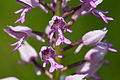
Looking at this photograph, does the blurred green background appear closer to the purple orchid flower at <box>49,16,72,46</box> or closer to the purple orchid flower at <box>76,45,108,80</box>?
the purple orchid flower at <box>76,45,108,80</box>

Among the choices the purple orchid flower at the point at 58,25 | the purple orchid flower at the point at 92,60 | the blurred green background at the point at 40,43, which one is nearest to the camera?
the purple orchid flower at the point at 58,25

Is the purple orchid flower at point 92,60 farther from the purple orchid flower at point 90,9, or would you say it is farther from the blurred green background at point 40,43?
the blurred green background at point 40,43

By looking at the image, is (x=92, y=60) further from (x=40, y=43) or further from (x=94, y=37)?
(x=40, y=43)

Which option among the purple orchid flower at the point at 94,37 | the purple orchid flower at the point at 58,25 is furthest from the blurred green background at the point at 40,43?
the purple orchid flower at the point at 58,25

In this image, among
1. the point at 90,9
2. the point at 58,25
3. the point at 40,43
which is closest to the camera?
the point at 58,25

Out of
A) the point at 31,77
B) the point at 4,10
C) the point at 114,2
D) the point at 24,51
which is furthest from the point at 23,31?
the point at 114,2

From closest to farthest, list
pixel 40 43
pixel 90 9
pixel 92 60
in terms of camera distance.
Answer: pixel 90 9 → pixel 92 60 → pixel 40 43

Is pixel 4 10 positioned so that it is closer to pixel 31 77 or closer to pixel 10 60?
pixel 10 60

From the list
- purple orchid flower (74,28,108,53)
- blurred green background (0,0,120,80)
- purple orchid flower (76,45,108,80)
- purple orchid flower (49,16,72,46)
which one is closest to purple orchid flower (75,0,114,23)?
purple orchid flower (74,28,108,53)

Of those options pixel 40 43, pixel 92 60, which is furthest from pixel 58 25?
pixel 40 43
